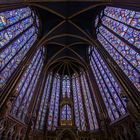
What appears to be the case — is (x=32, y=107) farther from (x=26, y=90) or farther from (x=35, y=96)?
(x=26, y=90)

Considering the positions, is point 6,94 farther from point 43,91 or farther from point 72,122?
point 72,122

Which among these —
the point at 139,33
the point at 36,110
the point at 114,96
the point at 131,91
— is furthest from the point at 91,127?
the point at 139,33

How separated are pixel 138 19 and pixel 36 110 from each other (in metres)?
12.0

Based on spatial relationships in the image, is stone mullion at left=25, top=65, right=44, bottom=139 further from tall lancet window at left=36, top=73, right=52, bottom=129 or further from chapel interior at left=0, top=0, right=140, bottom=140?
tall lancet window at left=36, top=73, right=52, bottom=129

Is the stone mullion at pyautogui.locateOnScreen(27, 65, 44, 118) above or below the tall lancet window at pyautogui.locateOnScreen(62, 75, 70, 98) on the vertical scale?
below

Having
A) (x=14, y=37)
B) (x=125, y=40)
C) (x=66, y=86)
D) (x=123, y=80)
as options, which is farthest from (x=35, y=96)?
(x=125, y=40)

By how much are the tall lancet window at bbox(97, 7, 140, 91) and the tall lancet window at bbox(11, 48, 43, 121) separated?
25.0 ft

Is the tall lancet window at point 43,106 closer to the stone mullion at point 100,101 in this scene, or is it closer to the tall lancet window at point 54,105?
the tall lancet window at point 54,105

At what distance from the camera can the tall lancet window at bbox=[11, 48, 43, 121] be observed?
40.0 feet

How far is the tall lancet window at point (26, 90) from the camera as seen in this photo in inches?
480

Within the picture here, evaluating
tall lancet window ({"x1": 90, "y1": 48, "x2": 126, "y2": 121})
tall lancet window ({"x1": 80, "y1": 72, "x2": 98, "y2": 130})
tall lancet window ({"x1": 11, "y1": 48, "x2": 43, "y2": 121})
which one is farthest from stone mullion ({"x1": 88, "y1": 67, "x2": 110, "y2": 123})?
tall lancet window ({"x1": 11, "y1": 48, "x2": 43, "y2": 121})

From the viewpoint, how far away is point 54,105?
17.8 metres

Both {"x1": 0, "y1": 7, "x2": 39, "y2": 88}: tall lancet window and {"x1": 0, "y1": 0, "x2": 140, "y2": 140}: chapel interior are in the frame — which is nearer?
{"x1": 0, "y1": 0, "x2": 140, "y2": 140}: chapel interior

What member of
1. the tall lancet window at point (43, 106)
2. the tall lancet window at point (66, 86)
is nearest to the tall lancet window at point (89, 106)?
the tall lancet window at point (66, 86)
